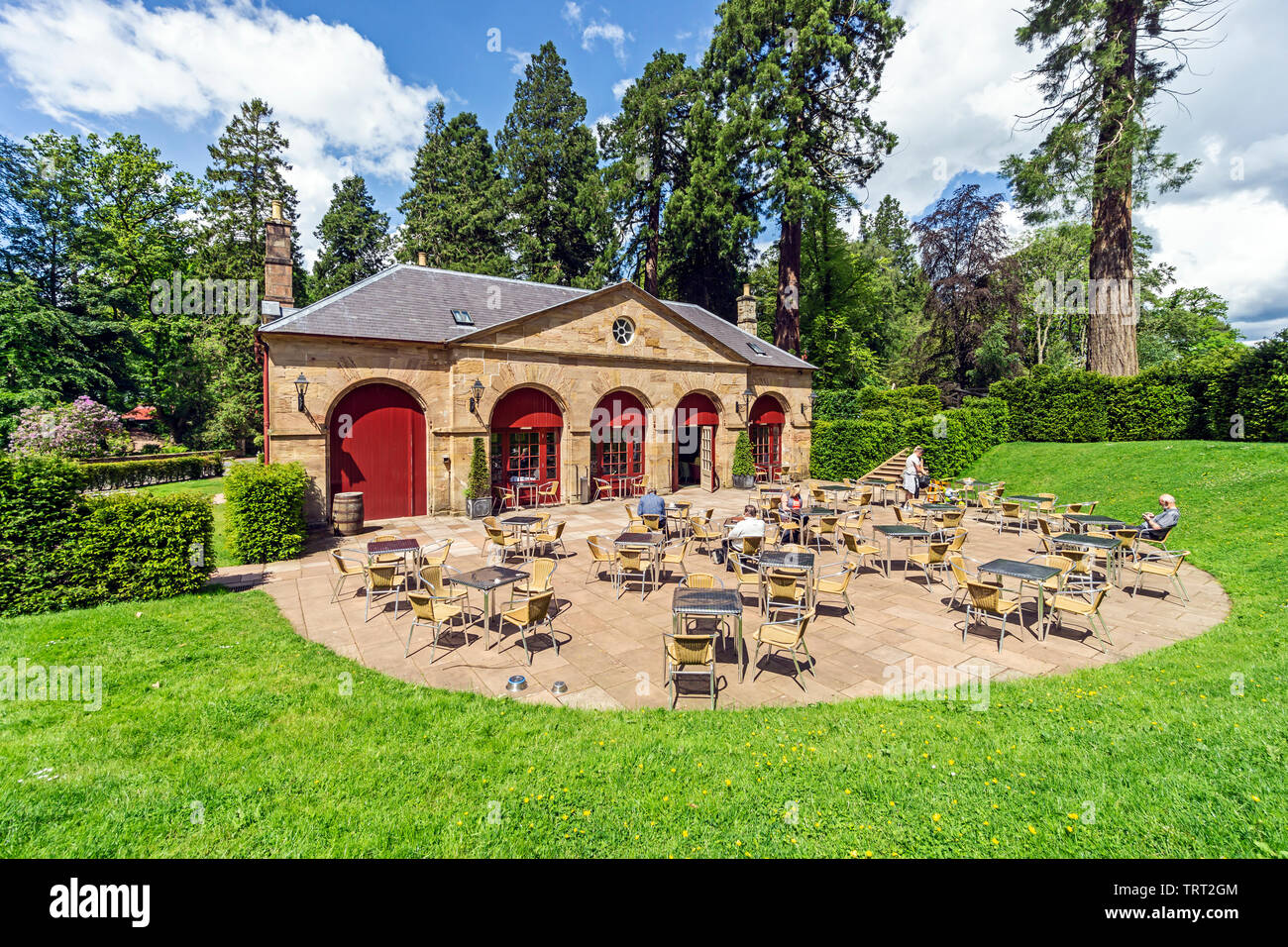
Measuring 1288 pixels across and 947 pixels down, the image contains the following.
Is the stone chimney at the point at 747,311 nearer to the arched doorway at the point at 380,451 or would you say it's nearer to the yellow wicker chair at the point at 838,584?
the arched doorway at the point at 380,451

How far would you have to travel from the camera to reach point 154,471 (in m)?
25.6

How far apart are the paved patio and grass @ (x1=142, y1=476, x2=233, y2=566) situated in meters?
1.33

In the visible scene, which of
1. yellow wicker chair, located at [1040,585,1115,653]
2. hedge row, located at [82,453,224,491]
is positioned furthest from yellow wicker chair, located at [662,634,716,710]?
hedge row, located at [82,453,224,491]

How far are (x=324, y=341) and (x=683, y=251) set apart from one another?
1024 inches

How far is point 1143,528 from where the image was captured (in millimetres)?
10531

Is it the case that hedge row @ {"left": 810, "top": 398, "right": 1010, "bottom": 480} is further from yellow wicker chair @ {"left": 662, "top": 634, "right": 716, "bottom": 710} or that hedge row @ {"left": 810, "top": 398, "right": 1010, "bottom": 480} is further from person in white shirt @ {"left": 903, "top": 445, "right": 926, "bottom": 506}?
yellow wicker chair @ {"left": 662, "top": 634, "right": 716, "bottom": 710}

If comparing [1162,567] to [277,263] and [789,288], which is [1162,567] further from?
[789,288]

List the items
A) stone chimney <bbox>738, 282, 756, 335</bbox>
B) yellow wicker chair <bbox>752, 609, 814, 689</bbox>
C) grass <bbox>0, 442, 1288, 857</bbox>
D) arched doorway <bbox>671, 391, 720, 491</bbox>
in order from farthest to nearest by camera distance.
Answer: stone chimney <bbox>738, 282, 756, 335</bbox>
arched doorway <bbox>671, 391, 720, 491</bbox>
yellow wicker chair <bbox>752, 609, 814, 689</bbox>
grass <bbox>0, 442, 1288, 857</bbox>

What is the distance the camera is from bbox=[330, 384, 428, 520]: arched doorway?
1538 centimetres

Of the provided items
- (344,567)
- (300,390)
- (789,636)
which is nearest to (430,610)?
(344,567)

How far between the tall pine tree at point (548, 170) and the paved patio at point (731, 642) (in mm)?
32002

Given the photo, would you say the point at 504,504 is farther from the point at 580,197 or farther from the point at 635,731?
the point at 580,197

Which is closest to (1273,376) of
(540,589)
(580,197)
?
(540,589)

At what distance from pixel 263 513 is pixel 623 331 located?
1272 centimetres
